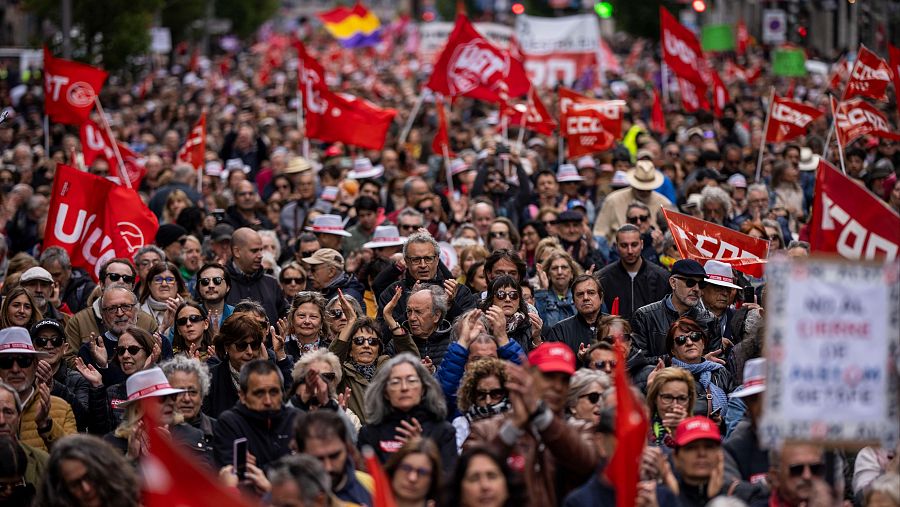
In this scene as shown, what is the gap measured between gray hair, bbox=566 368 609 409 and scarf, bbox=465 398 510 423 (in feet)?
1.01

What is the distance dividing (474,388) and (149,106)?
25247mm

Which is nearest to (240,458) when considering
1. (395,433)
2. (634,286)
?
(395,433)

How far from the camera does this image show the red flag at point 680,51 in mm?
23000

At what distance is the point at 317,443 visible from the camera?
283 inches

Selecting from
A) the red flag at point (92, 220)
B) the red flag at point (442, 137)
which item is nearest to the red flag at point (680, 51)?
the red flag at point (442, 137)

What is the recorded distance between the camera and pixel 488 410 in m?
8.33

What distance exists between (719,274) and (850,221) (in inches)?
147

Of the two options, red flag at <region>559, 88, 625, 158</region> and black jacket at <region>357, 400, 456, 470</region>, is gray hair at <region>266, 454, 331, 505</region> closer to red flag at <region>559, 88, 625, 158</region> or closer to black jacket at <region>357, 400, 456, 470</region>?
black jacket at <region>357, 400, 456, 470</region>

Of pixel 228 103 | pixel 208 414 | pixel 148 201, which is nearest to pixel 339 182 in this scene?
pixel 148 201

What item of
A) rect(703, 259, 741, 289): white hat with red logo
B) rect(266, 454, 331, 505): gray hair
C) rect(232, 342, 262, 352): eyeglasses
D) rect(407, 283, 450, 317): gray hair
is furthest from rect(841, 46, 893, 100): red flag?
rect(266, 454, 331, 505): gray hair

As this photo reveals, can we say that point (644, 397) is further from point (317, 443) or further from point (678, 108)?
point (678, 108)

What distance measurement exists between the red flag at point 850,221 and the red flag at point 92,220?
7.19m

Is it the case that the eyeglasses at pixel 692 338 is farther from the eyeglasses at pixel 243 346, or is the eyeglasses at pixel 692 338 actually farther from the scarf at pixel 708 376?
the eyeglasses at pixel 243 346

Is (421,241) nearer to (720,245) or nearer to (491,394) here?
(720,245)
